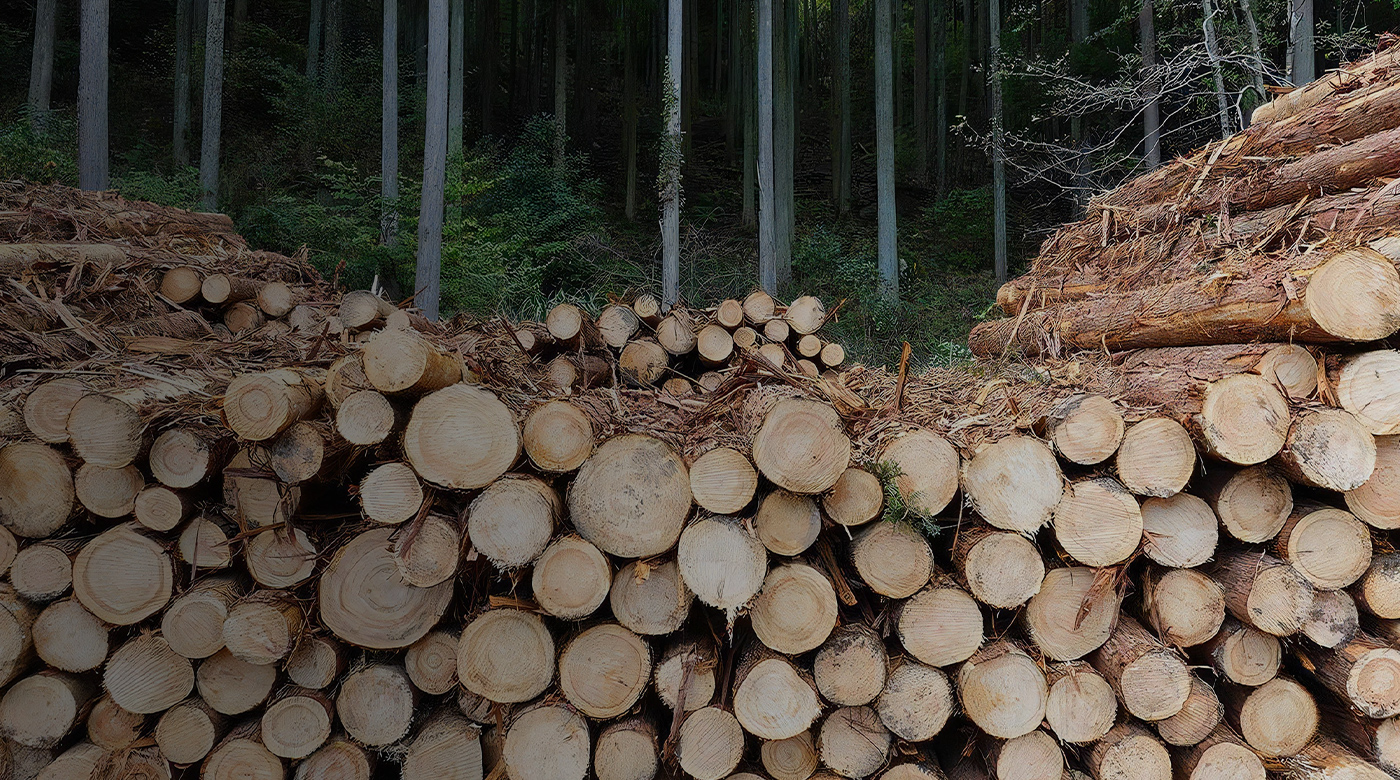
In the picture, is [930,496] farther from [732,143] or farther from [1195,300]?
[732,143]

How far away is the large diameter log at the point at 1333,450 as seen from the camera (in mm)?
2258

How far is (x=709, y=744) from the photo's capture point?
229cm

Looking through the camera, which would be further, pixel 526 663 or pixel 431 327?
pixel 431 327

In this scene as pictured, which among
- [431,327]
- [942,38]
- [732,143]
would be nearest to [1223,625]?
[431,327]

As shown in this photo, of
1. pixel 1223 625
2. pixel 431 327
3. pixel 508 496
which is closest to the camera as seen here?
pixel 508 496

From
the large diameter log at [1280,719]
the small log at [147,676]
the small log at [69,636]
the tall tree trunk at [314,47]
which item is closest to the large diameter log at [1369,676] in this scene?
the large diameter log at [1280,719]

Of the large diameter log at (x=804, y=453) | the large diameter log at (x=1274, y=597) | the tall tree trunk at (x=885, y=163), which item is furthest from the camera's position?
the tall tree trunk at (x=885, y=163)

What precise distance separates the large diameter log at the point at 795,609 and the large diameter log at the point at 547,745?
2.25ft

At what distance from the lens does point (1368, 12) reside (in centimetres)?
1266

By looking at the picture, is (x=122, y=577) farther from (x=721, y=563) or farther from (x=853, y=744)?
(x=853, y=744)

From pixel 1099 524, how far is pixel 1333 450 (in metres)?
0.76

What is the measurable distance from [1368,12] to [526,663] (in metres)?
18.1

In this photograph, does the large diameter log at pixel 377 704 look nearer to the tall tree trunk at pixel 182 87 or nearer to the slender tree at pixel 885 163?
the slender tree at pixel 885 163

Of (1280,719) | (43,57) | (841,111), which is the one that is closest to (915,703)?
(1280,719)
